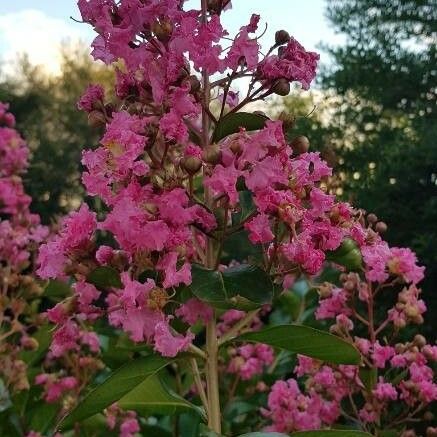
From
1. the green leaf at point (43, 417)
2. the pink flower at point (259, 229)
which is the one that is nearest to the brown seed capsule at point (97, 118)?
the pink flower at point (259, 229)

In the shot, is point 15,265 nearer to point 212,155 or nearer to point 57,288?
point 57,288

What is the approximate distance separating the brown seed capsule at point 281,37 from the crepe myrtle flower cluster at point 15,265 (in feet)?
3.36

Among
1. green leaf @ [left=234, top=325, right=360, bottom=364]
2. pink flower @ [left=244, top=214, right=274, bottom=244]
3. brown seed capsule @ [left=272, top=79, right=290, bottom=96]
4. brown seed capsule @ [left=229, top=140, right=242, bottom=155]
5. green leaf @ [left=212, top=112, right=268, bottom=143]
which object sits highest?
brown seed capsule @ [left=272, top=79, right=290, bottom=96]

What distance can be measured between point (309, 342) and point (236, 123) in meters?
0.28

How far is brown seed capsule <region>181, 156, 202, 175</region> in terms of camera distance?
0.88 m

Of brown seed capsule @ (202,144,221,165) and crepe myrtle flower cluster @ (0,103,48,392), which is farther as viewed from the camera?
crepe myrtle flower cluster @ (0,103,48,392)

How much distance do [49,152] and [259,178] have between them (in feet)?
20.0

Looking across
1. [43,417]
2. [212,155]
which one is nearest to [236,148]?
[212,155]

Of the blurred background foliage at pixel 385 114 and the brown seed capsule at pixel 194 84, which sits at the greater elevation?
the blurred background foliage at pixel 385 114

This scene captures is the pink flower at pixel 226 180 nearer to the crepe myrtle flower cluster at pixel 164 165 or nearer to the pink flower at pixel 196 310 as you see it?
the crepe myrtle flower cluster at pixel 164 165

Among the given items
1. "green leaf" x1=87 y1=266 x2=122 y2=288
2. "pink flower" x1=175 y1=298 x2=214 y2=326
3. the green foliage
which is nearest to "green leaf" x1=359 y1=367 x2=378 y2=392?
"pink flower" x1=175 y1=298 x2=214 y2=326

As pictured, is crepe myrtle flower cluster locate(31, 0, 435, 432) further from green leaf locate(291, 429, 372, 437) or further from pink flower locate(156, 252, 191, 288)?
green leaf locate(291, 429, 372, 437)

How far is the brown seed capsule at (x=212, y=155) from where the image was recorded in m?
0.87

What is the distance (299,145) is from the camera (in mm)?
946
